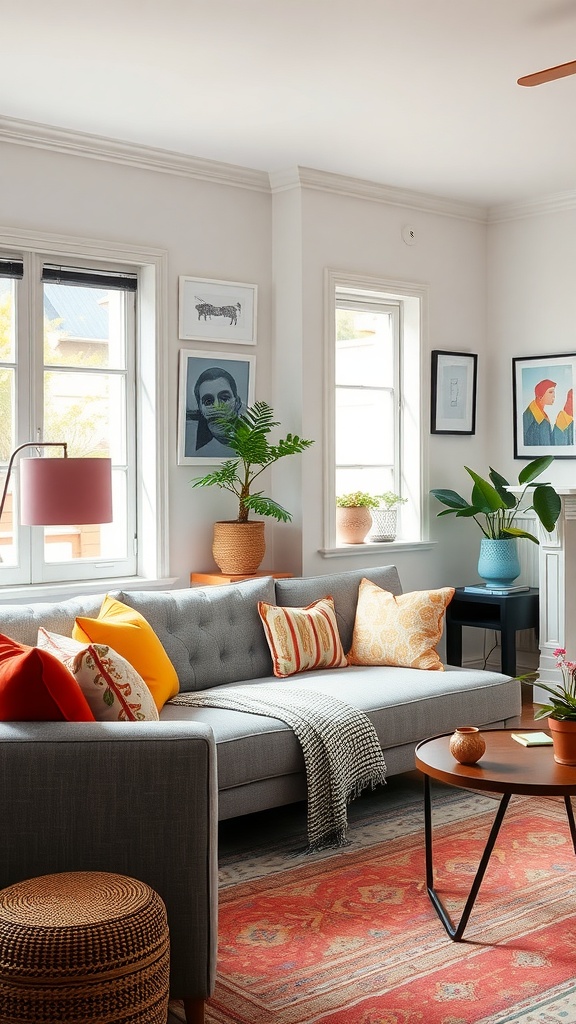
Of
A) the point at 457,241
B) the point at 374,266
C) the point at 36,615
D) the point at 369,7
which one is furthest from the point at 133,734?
the point at 457,241

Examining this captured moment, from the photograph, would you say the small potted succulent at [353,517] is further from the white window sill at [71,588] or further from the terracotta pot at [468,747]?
the terracotta pot at [468,747]

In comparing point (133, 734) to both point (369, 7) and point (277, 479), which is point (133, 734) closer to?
point (369, 7)

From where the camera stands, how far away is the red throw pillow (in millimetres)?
2607

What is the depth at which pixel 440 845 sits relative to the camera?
3662 mm

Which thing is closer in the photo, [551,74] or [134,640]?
[551,74]

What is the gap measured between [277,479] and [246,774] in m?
2.16

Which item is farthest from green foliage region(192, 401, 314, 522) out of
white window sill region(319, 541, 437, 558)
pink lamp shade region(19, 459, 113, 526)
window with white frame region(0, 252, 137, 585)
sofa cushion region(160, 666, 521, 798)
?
pink lamp shade region(19, 459, 113, 526)

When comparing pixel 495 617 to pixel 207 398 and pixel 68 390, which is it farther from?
pixel 68 390

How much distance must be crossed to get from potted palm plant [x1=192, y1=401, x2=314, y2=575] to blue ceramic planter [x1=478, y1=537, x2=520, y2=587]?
4.17 ft

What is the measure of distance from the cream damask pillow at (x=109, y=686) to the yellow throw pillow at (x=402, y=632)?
1605 mm

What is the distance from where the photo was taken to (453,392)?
20.0ft

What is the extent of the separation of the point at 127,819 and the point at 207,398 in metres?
2.97

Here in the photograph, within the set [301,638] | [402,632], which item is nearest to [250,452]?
[301,638]

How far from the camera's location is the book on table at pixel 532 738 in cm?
320
